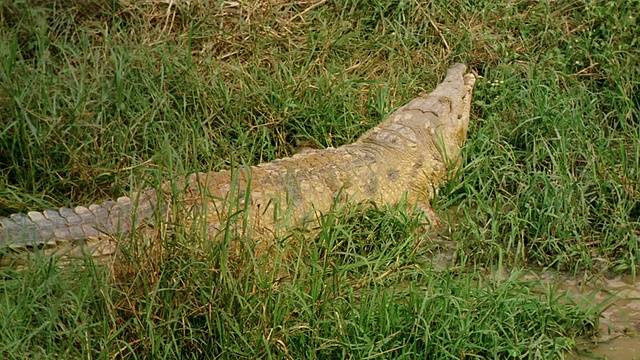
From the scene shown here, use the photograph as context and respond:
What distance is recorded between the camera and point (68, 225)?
4215 millimetres

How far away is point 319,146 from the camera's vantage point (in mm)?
5492

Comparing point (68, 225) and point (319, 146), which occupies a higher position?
point (68, 225)

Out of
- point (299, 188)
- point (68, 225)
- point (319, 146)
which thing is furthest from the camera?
point (319, 146)

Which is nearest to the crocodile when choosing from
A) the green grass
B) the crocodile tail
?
the crocodile tail

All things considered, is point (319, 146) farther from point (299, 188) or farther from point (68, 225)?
point (68, 225)

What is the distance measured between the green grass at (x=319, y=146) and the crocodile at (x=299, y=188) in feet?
0.42

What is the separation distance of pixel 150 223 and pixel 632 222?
101 inches

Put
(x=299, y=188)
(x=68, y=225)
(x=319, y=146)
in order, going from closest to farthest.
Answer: (x=68, y=225) → (x=299, y=188) → (x=319, y=146)

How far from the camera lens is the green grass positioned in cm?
368

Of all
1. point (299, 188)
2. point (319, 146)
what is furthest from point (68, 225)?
point (319, 146)

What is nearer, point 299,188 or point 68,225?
point 68,225

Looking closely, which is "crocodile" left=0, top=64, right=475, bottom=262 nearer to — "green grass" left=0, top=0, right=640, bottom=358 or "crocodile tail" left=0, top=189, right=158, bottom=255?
"crocodile tail" left=0, top=189, right=158, bottom=255

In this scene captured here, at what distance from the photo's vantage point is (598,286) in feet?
14.9

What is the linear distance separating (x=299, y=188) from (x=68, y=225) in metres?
1.21
